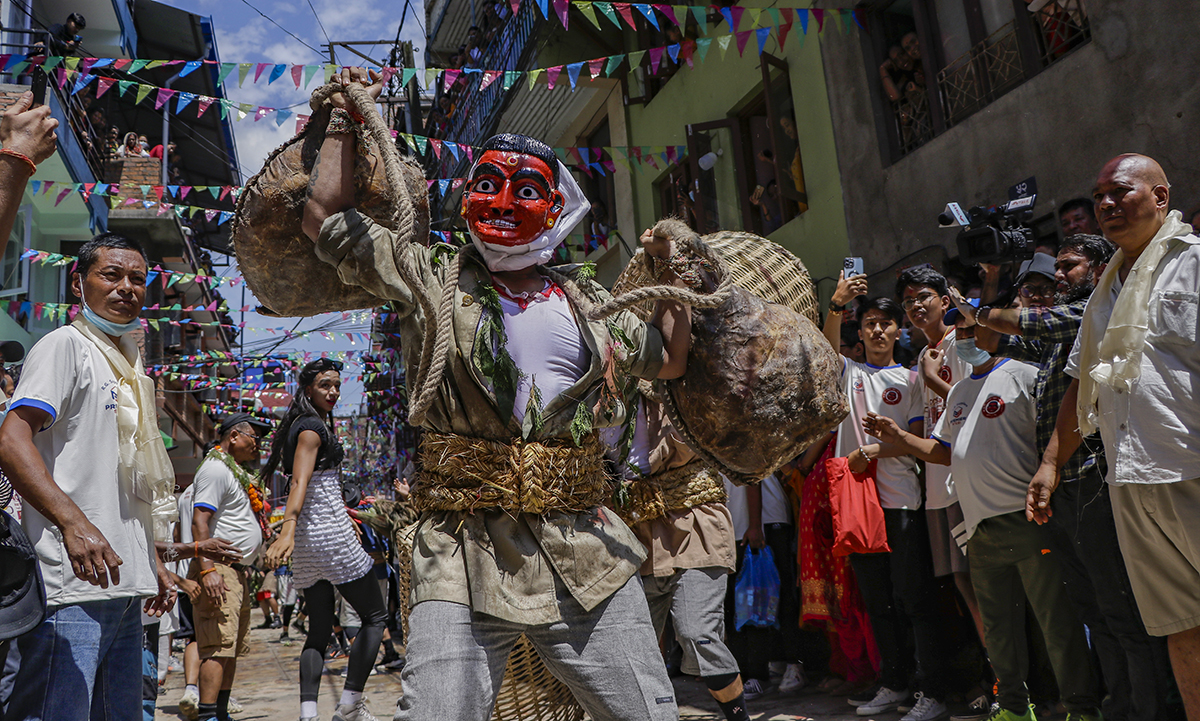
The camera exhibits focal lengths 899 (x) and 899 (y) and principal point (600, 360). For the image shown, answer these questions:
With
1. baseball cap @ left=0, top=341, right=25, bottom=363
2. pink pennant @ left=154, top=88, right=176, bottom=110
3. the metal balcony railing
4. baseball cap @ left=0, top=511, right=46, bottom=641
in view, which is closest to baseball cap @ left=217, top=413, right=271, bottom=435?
A: pink pennant @ left=154, top=88, right=176, bottom=110

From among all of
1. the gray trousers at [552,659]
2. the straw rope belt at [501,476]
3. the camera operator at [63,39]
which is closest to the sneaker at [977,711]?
the gray trousers at [552,659]

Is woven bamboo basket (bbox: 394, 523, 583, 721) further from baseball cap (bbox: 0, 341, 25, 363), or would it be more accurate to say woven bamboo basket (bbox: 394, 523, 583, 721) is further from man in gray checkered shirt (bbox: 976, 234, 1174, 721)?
baseball cap (bbox: 0, 341, 25, 363)

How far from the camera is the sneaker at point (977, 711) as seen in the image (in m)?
4.47

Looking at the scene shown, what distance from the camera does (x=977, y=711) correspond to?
4598 millimetres

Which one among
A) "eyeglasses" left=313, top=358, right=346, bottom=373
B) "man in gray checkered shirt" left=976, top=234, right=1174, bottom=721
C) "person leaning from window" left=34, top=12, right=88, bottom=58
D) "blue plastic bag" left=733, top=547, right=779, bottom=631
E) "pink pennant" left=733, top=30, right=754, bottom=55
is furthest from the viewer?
"person leaning from window" left=34, top=12, right=88, bottom=58

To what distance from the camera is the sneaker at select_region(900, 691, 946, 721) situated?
14.5 feet

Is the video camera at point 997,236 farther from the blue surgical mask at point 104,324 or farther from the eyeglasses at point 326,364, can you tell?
the eyeglasses at point 326,364

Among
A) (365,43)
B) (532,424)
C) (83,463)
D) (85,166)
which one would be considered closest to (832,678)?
(532,424)

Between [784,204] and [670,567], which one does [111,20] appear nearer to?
[784,204]

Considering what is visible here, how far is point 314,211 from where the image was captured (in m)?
2.29

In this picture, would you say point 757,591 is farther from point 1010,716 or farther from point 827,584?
point 1010,716

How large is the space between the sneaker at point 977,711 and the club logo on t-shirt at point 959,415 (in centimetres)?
148

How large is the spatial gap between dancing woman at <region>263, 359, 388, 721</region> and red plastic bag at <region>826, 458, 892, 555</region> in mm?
2525

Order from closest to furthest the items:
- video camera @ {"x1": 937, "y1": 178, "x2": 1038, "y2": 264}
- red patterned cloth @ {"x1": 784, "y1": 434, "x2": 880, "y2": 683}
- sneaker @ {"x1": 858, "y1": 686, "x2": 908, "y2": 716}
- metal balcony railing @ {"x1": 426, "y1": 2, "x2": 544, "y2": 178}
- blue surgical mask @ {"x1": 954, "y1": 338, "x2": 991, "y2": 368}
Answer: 1. video camera @ {"x1": 937, "y1": 178, "x2": 1038, "y2": 264}
2. blue surgical mask @ {"x1": 954, "y1": 338, "x2": 991, "y2": 368}
3. sneaker @ {"x1": 858, "y1": 686, "x2": 908, "y2": 716}
4. red patterned cloth @ {"x1": 784, "y1": 434, "x2": 880, "y2": 683}
5. metal balcony railing @ {"x1": 426, "y1": 2, "x2": 544, "y2": 178}
